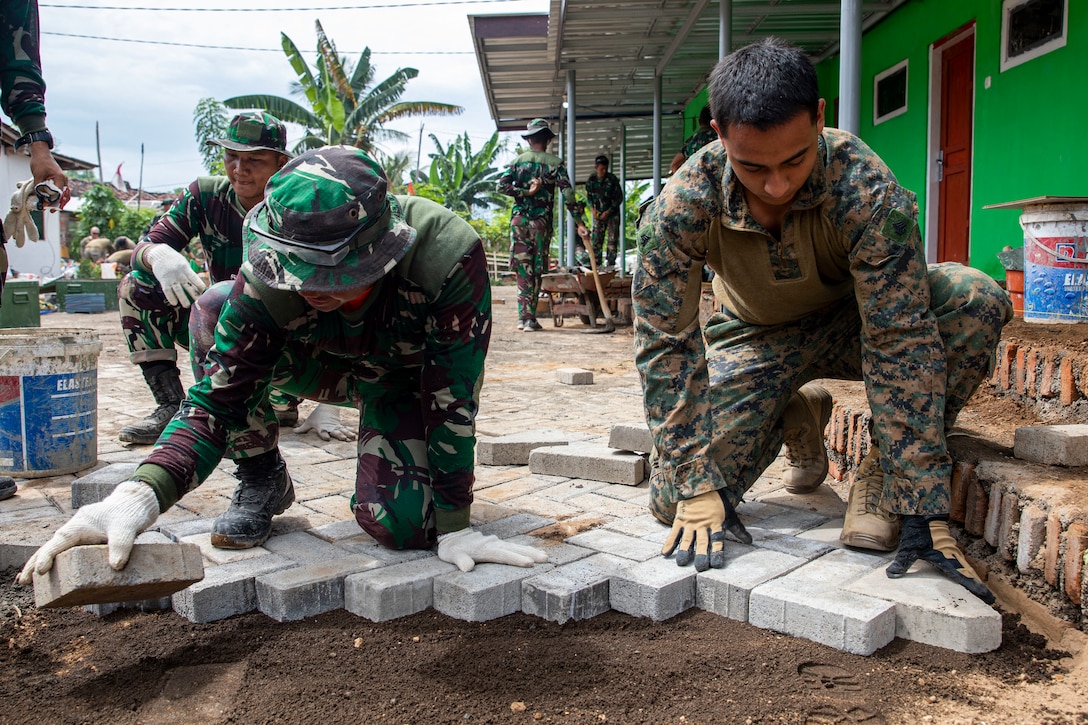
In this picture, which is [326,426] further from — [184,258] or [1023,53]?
[1023,53]

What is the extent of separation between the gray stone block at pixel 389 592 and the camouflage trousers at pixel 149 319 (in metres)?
1.94

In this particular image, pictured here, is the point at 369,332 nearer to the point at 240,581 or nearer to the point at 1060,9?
the point at 240,581

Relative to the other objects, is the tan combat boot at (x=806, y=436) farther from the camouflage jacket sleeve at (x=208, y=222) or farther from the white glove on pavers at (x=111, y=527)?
the camouflage jacket sleeve at (x=208, y=222)

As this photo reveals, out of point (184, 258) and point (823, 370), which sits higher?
point (184, 258)

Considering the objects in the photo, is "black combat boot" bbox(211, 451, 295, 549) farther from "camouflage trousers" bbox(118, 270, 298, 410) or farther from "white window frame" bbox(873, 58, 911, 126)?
"white window frame" bbox(873, 58, 911, 126)

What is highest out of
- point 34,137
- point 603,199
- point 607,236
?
point 603,199

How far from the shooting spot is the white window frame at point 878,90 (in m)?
8.20

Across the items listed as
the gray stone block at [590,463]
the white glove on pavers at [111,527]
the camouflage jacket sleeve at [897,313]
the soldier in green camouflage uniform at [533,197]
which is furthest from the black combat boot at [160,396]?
the soldier in green camouflage uniform at [533,197]

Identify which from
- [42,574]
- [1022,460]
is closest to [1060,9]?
[1022,460]

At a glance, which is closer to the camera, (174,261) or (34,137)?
(34,137)

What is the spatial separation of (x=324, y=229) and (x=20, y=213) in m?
2.21

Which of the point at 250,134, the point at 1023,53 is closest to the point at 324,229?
the point at 250,134

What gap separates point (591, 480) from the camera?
3463 millimetres

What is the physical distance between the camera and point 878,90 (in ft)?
29.4
